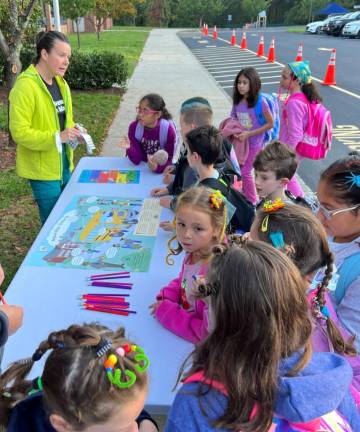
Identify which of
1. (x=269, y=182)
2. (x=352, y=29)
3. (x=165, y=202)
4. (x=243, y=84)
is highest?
(x=352, y=29)

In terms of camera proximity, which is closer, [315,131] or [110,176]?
[110,176]

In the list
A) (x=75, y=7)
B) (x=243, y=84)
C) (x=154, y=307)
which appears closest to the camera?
(x=154, y=307)

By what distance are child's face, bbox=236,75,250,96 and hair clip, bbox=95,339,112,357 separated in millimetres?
3635

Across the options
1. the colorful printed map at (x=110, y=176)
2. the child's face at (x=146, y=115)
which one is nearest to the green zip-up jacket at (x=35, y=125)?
the colorful printed map at (x=110, y=176)

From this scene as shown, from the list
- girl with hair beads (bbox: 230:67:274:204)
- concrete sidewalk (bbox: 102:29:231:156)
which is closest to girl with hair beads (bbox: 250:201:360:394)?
girl with hair beads (bbox: 230:67:274:204)

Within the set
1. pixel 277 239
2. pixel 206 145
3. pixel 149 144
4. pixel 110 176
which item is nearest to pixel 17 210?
pixel 110 176

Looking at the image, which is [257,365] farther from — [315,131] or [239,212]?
[315,131]

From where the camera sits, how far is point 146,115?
3783 millimetres

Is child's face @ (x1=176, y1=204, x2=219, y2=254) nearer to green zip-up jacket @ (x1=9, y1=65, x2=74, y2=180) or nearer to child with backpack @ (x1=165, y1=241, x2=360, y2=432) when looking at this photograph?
child with backpack @ (x1=165, y1=241, x2=360, y2=432)

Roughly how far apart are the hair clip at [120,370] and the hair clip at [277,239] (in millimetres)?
696

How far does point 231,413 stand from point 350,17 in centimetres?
3384

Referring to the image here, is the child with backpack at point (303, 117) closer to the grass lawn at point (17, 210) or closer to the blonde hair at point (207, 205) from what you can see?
the blonde hair at point (207, 205)

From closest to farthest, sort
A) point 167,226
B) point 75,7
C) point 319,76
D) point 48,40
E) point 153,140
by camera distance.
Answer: point 167,226, point 48,40, point 153,140, point 319,76, point 75,7

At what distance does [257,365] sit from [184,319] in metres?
0.83
